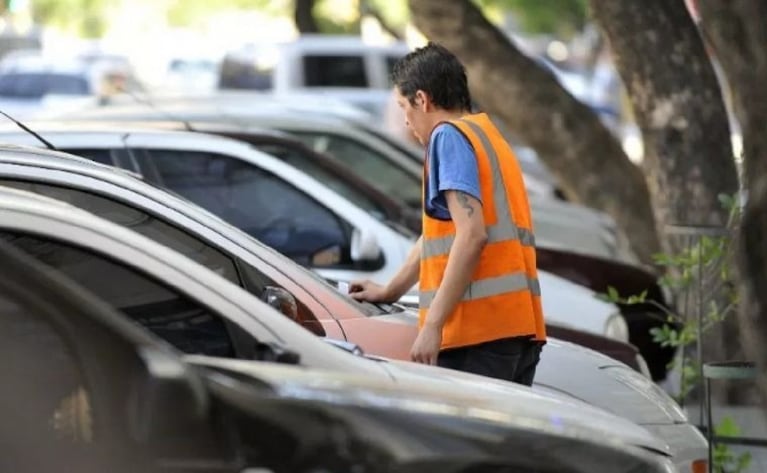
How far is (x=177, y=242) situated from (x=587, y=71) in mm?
36471

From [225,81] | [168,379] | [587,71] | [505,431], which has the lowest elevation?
[587,71]

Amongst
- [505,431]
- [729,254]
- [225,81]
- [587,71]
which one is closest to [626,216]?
[729,254]

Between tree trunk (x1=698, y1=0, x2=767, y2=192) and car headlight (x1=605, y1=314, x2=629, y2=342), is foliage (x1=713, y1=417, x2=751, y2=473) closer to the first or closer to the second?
car headlight (x1=605, y1=314, x2=629, y2=342)

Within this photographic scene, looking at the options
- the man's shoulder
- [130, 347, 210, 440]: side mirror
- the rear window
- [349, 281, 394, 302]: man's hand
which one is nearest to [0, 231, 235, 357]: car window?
[130, 347, 210, 440]: side mirror

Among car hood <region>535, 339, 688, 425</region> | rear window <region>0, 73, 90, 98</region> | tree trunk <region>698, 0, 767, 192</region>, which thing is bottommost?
rear window <region>0, 73, 90, 98</region>

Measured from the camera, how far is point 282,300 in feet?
17.4

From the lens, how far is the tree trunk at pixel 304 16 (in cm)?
2691

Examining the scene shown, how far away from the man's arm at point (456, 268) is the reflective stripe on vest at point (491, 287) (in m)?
0.12

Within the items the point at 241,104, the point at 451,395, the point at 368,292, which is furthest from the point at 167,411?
the point at 241,104

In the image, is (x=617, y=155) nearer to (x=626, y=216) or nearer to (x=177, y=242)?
(x=626, y=216)

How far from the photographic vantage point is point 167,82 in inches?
1271

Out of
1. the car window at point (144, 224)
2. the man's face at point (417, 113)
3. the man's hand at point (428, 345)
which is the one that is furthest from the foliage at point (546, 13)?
the man's hand at point (428, 345)

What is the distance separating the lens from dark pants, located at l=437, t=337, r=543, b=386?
5.44 m

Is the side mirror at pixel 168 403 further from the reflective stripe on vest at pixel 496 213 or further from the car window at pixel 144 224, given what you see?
the reflective stripe on vest at pixel 496 213
